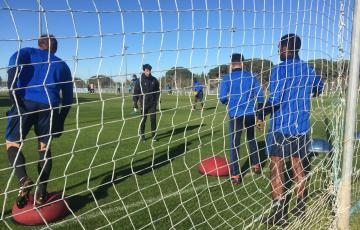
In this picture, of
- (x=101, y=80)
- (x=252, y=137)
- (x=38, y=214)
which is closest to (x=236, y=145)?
(x=252, y=137)

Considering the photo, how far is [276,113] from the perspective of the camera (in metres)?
4.30

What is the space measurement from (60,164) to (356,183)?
4.55 metres

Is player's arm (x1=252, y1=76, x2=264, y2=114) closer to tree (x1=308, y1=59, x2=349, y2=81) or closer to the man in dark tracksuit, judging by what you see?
tree (x1=308, y1=59, x2=349, y2=81)

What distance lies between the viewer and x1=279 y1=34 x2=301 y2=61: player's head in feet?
13.6

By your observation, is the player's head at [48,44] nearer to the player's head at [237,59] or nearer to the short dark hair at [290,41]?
the player's head at [237,59]

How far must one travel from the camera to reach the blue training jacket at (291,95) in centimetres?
424

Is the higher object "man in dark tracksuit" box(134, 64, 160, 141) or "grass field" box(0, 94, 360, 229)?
"man in dark tracksuit" box(134, 64, 160, 141)

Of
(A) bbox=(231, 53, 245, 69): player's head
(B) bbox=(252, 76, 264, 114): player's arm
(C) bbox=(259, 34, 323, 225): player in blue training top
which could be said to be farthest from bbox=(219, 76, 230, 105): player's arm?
(A) bbox=(231, 53, 245, 69): player's head

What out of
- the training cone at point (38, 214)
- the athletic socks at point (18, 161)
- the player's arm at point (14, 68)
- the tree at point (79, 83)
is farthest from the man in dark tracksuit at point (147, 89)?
the athletic socks at point (18, 161)

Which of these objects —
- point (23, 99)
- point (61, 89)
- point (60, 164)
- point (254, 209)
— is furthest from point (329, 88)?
point (60, 164)

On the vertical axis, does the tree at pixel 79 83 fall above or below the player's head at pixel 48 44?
below

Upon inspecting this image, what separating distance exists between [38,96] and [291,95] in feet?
7.90

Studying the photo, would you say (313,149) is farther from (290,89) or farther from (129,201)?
(129,201)

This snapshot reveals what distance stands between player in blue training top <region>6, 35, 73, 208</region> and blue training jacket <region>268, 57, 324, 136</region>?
6.43ft
